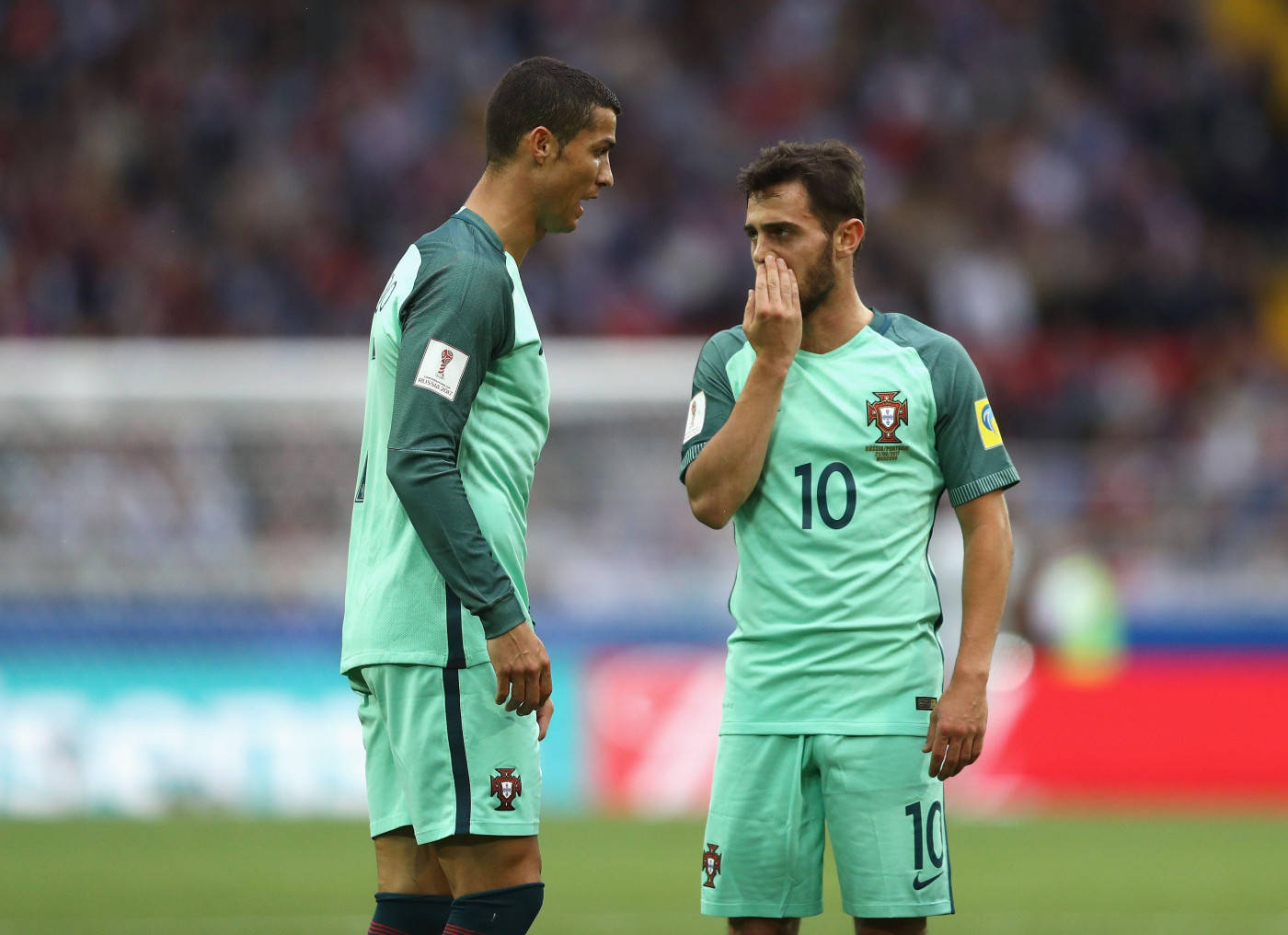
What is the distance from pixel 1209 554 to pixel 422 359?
35.9 ft

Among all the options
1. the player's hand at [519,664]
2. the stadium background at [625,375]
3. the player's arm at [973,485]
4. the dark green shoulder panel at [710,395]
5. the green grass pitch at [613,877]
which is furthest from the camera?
the stadium background at [625,375]

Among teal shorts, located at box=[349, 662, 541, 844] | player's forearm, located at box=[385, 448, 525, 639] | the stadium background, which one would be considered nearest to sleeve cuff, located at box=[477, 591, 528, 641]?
player's forearm, located at box=[385, 448, 525, 639]

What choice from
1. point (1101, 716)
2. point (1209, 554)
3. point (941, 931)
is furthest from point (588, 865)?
point (1209, 554)

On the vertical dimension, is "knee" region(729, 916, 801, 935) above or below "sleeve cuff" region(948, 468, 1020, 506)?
below

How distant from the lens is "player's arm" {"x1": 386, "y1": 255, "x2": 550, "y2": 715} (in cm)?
371

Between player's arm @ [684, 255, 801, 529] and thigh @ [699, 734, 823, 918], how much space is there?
1.76 feet

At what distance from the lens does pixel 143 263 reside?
54.3 ft

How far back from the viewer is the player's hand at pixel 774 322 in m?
4.09

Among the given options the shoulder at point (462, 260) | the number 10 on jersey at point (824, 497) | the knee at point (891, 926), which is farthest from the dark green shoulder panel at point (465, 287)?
the knee at point (891, 926)

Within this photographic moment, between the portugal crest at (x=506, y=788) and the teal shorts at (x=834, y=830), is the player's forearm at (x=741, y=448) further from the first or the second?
the portugal crest at (x=506, y=788)

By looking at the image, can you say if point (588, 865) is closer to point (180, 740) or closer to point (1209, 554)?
point (180, 740)

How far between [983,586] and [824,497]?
1.33 ft

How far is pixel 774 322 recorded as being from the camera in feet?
13.4

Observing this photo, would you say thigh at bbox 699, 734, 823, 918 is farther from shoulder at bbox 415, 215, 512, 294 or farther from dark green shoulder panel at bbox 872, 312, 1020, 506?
shoulder at bbox 415, 215, 512, 294
